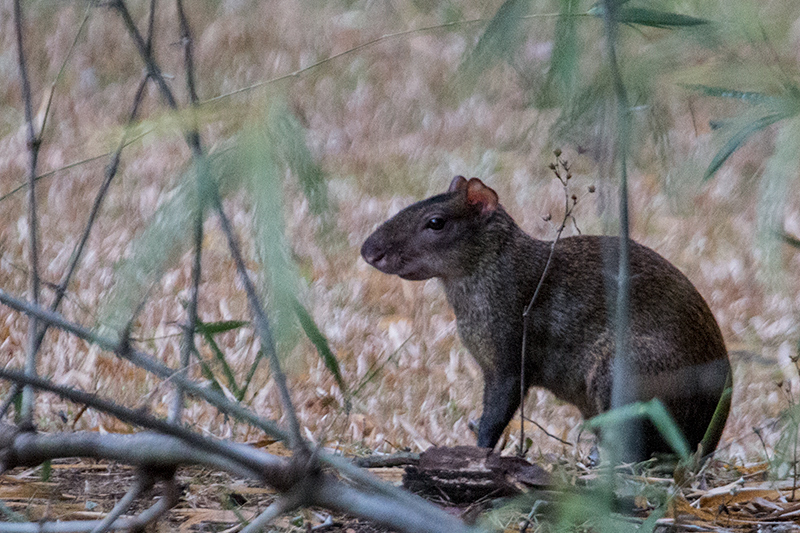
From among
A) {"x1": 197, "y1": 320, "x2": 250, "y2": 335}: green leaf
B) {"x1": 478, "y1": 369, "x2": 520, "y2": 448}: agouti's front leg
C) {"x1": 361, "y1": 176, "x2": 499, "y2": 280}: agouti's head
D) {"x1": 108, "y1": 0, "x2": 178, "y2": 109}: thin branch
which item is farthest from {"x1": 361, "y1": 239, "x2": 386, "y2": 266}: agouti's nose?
{"x1": 108, "y1": 0, "x2": 178, "y2": 109}: thin branch

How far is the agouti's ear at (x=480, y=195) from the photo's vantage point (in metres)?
2.52

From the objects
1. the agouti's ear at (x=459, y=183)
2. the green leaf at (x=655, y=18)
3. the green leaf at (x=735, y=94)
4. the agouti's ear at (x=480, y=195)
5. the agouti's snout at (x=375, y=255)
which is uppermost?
the green leaf at (x=655, y=18)

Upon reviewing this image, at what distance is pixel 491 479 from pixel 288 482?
34.2 inches

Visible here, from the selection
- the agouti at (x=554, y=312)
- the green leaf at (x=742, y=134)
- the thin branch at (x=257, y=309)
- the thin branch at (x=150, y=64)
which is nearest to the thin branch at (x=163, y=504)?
the thin branch at (x=257, y=309)

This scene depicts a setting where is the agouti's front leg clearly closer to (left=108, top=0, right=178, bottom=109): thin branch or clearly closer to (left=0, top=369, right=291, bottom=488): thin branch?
(left=108, top=0, right=178, bottom=109): thin branch

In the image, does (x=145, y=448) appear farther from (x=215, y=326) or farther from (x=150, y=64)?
(x=215, y=326)

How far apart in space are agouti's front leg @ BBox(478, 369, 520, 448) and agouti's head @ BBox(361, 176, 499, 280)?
1.02 ft

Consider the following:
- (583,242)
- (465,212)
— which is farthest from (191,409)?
(583,242)

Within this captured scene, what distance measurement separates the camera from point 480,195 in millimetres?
2521

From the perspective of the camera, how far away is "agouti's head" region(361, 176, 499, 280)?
8.14 ft

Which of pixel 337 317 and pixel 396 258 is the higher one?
pixel 396 258

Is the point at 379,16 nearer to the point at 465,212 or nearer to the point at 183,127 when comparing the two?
the point at 183,127

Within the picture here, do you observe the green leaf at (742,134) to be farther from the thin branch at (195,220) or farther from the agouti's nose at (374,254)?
the agouti's nose at (374,254)

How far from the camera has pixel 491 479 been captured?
1722 millimetres
